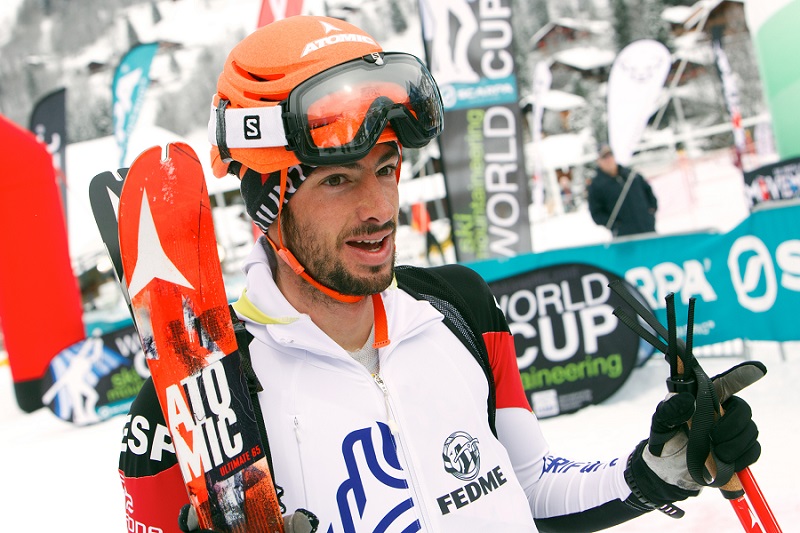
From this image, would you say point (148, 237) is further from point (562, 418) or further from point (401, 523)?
point (562, 418)

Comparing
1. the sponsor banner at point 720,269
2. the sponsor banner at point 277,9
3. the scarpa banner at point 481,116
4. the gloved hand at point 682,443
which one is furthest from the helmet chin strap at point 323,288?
the scarpa banner at point 481,116

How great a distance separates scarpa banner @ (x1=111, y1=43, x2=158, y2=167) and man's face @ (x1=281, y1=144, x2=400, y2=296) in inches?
362

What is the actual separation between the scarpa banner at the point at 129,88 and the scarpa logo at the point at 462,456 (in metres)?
9.46

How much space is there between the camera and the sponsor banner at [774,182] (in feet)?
33.1

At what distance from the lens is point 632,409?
5422 millimetres

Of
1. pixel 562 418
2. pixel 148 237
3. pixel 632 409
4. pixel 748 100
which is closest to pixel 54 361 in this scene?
pixel 562 418

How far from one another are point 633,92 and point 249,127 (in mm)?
9703

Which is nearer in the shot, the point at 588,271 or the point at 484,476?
the point at 484,476

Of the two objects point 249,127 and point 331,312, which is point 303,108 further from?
point 331,312

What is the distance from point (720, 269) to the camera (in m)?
5.63

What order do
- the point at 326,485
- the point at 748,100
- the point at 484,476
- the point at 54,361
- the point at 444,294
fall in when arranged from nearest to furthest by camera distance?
1. the point at 326,485
2. the point at 484,476
3. the point at 444,294
4. the point at 54,361
5. the point at 748,100

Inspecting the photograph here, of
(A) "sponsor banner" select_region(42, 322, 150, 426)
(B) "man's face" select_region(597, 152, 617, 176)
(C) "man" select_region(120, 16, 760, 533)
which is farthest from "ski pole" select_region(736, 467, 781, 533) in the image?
(A) "sponsor banner" select_region(42, 322, 150, 426)

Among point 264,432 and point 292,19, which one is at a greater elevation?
point 292,19

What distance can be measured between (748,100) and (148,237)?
Result: 4411 centimetres
